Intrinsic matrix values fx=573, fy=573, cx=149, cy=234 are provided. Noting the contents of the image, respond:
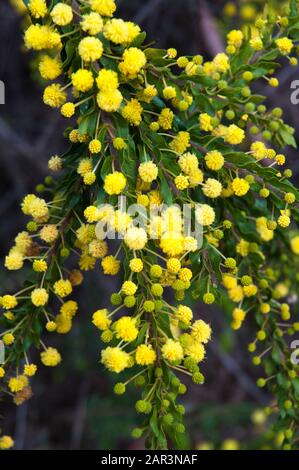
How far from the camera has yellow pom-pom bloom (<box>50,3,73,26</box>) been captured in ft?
4.51

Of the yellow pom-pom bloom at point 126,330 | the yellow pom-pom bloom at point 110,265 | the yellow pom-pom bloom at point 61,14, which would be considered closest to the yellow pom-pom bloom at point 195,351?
the yellow pom-pom bloom at point 126,330

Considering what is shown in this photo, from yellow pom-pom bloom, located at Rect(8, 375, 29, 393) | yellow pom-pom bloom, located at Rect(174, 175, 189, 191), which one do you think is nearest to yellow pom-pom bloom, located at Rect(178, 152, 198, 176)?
yellow pom-pom bloom, located at Rect(174, 175, 189, 191)

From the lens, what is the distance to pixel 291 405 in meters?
1.84

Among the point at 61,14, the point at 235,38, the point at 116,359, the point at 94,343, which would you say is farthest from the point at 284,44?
the point at 94,343

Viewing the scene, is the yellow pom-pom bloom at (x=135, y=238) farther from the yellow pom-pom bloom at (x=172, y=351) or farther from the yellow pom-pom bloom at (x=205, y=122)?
the yellow pom-pom bloom at (x=205, y=122)

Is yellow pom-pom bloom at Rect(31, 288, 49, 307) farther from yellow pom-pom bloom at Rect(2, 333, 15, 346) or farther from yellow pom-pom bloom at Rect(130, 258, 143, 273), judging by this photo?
yellow pom-pom bloom at Rect(130, 258, 143, 273)

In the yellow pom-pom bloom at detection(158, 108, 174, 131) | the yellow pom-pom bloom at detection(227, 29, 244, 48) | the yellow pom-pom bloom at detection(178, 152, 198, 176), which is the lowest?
the yellow pom-pom bloom at detection(178, 152, 198, 176)

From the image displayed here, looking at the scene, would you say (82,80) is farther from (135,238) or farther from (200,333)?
(200,333)

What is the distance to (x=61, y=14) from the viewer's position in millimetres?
1377

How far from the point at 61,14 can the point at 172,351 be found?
0.85 m

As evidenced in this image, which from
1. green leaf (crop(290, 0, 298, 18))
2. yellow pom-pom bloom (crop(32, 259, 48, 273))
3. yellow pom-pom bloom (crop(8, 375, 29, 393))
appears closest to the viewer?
yellow pom-pom bloom (crop(32, 259, 48, 273))

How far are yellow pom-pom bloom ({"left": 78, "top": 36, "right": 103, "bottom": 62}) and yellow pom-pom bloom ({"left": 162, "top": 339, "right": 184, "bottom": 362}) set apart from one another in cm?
69
